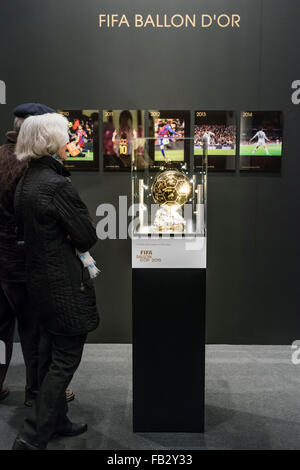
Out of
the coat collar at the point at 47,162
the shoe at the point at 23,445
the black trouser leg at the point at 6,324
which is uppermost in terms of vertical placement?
the coat collar at the point at 47,162

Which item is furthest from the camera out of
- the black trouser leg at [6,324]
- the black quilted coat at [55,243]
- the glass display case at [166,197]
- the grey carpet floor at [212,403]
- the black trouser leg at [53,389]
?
the black trouser leg at [6,324]

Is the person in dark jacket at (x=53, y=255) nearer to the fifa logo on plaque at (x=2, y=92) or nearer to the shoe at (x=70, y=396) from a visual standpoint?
the shoe at (x=70, y=396)

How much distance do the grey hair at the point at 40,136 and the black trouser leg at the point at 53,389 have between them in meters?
A: 0.89

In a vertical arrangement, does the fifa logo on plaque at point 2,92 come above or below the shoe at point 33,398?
above

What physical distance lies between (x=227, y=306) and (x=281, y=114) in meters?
1.59

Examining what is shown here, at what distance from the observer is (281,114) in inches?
150

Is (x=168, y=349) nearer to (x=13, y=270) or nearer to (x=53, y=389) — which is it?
(x=53, y=389)

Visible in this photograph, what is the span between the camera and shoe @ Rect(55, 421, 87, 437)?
2.66 meters

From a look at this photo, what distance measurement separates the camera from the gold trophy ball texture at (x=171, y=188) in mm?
2818

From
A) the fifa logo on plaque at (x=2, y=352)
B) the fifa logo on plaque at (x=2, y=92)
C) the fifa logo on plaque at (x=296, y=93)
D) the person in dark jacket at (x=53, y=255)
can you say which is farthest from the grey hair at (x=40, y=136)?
the fifa logo on plaque at (x=296, y=93)

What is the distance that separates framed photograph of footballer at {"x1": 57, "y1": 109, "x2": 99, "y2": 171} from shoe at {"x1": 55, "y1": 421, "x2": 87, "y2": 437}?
77.9 inches

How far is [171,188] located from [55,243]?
34.0 inches

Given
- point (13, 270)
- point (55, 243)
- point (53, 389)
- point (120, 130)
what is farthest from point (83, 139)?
point (53, 389)

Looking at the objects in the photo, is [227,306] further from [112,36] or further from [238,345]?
[112,36]
